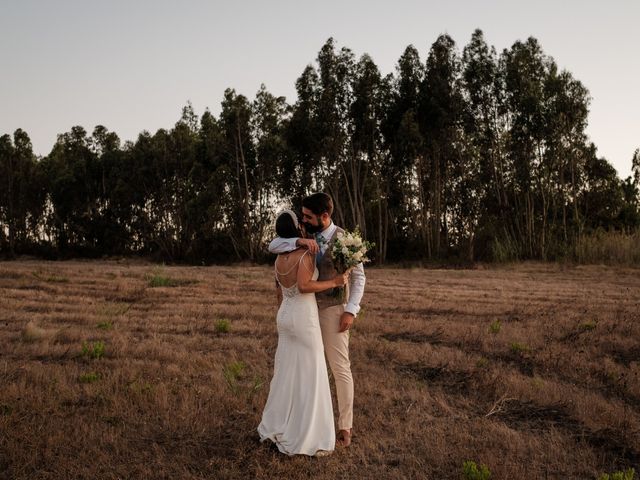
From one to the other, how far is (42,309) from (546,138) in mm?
24034

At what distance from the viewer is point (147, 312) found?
13203 mm

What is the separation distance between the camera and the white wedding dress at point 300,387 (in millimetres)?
5207

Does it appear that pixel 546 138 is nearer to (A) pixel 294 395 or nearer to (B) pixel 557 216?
(B) pixel 557 216

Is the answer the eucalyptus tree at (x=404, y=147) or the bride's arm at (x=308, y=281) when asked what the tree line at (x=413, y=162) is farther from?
the bride's arm at (x=308, y=281)

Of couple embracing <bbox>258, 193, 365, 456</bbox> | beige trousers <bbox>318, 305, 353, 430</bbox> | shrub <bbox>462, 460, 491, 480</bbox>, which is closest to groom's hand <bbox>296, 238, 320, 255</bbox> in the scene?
couple embracing <bbox>258, 193, 365, 456</bbox>

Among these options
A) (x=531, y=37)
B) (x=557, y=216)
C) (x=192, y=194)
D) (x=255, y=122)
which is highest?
(x=531, y=37)

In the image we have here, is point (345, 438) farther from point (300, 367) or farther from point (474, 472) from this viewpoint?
point (474, 472)

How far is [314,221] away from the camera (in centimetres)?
543

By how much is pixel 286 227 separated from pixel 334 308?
87 centimetres

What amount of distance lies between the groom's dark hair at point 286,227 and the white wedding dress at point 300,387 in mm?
297

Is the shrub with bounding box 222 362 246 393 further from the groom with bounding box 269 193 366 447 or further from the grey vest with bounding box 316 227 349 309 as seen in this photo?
the grey vest with bounding box 316 227 349 309

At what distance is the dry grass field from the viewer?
17.3ft

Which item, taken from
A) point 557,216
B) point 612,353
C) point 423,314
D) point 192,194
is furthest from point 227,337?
point 192,194

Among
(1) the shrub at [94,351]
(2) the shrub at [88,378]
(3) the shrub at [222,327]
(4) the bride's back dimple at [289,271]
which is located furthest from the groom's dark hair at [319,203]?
(3) the shrub at [222,327]
